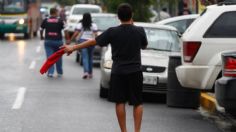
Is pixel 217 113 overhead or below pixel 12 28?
overhead

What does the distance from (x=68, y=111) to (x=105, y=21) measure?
1218cm

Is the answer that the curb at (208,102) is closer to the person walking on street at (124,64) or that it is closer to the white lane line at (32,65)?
the person walking on street at (124,64)

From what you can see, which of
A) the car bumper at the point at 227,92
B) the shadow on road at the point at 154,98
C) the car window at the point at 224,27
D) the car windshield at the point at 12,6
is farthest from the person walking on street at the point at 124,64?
the car windshield at the point at 12,6

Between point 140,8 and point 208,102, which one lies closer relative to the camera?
point 208,102

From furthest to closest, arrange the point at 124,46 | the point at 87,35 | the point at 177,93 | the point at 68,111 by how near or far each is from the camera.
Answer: the point at 87,35, the point at 68,111, the point at 177,93, the point at 124,46

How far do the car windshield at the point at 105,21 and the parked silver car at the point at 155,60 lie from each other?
8.18 m

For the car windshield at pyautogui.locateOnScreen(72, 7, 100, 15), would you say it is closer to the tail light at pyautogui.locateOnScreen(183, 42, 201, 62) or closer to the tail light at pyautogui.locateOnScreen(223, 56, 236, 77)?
the tail light at pyautogui.locateOnScreen(183, 42, 201, 62)

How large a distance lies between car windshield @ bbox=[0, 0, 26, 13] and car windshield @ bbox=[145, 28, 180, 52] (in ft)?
78.4

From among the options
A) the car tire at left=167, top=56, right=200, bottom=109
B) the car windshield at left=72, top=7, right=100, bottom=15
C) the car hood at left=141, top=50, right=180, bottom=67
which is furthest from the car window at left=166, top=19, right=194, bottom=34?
the car windshield at left=72, top=7, right=100, bottom=15

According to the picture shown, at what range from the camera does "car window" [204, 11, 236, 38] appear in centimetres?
1228

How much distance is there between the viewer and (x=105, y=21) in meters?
25.4

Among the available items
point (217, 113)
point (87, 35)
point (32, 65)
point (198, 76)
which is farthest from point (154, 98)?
point (32, 65)

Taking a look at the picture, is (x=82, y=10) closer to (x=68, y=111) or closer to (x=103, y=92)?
(x=103, y=92)

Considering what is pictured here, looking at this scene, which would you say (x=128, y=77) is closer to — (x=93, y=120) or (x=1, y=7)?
(x=93, y=120)
